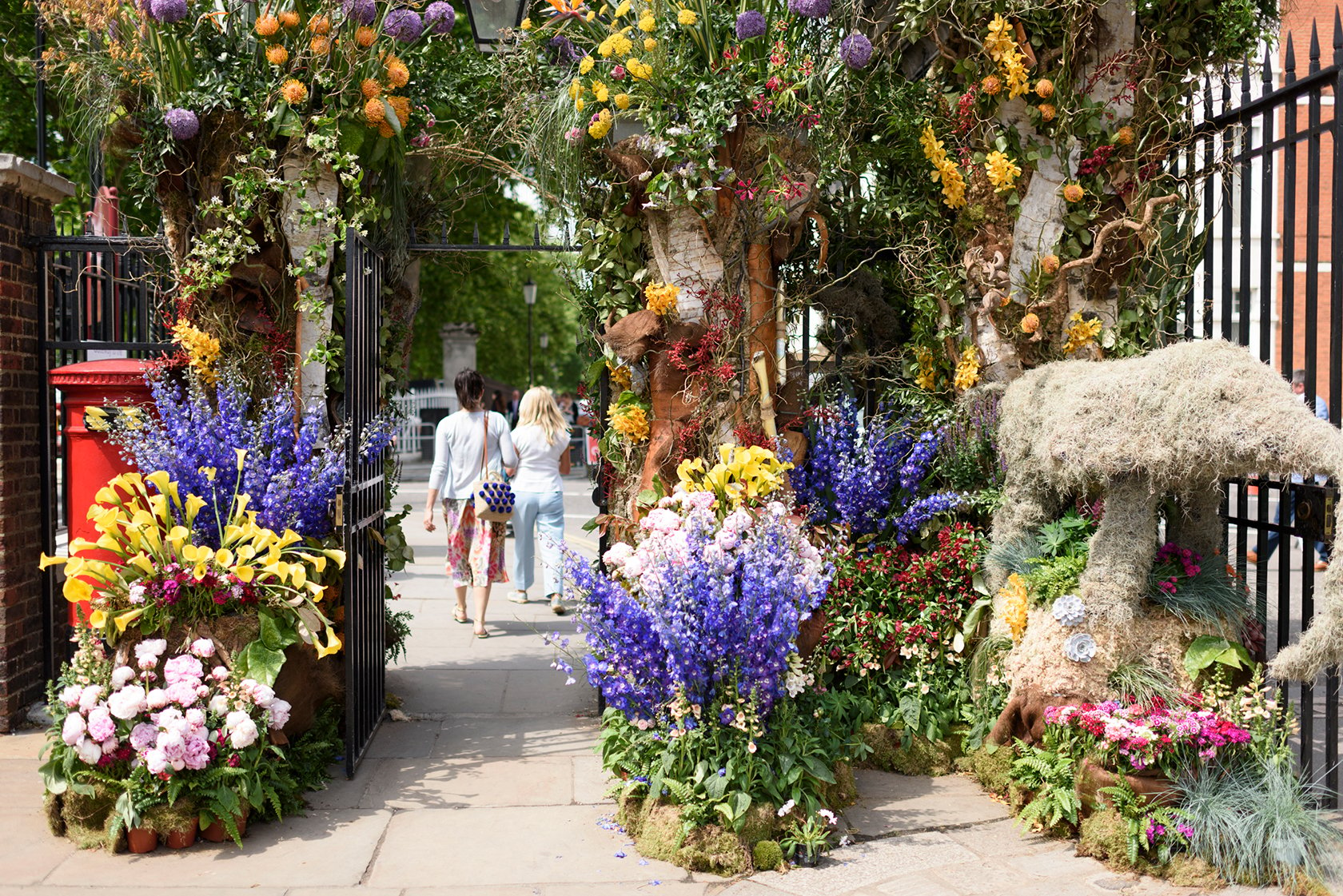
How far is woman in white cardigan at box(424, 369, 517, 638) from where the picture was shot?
816cm

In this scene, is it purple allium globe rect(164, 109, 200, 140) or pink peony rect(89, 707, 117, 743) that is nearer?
pink peony rect(89, 707, 117, 743)

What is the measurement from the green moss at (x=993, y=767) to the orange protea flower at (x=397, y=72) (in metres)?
4.21

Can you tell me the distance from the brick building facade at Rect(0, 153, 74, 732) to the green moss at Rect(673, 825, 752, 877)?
12.4ft

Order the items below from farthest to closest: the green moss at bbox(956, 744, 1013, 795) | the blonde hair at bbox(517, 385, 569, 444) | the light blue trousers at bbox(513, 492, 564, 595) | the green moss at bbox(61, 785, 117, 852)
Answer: the blonde hair at bbox(517, 385, 569, 444) < the light blue trousers at bbox(513, 492, 564, 595) < the green moss at bbox(956, 744, 1013, 795) < the green moss at bbox(61, 785, 117, 852)

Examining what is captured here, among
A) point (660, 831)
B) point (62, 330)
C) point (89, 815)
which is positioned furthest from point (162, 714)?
point (62, 330)

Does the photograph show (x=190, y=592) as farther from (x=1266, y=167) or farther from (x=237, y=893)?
(x=1266, y=167)

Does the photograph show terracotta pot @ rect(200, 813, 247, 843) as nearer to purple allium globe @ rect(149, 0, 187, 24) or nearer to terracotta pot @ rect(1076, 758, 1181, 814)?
terracotta pot @ rect(1076, 758, 1181, 814)

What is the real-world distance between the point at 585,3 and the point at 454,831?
3985 millimetres

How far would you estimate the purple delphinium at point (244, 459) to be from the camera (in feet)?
16.1

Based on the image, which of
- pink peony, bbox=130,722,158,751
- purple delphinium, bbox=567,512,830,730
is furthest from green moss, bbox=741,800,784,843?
pink peony, bbox=130,722,158,751

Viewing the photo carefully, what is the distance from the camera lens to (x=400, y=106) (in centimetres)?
555

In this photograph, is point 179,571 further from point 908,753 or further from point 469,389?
point 469,389

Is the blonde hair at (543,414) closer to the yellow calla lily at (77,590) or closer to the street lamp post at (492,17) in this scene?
the street lamp post at (492,17)

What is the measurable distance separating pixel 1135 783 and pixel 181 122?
497 centimetres
